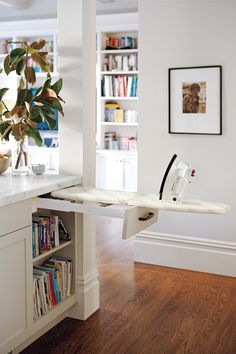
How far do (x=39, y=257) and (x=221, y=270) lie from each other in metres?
1.83

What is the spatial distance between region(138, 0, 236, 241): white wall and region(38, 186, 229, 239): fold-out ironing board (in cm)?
140

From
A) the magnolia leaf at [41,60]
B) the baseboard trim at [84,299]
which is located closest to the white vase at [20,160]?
the magnolia leaf at [41,60]

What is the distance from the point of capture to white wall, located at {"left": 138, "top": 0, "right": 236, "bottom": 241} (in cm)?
393

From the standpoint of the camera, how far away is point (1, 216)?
2.42 meters

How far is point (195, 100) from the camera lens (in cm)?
407

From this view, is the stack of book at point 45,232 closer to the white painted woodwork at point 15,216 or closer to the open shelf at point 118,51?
the white painted woodwork at point 15,216

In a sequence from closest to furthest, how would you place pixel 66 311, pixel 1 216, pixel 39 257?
pixel 1 216
pixel 39 257
pixel 66 311

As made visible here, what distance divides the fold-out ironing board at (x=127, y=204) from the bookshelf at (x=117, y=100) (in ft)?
13.0

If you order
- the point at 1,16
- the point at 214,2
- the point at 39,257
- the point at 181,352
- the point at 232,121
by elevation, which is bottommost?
the point at 181,352

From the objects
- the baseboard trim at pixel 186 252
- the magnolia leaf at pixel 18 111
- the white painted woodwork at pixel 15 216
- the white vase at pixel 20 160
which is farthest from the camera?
the baseboard trim at pixel 186 252

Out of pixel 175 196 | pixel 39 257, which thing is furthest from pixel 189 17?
pixel 39 257

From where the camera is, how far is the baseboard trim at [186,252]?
13.4ft

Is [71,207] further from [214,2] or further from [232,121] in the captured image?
[214,2]

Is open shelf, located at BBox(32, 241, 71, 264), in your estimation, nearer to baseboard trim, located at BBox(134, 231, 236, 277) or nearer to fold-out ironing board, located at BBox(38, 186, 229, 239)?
fold-out ironing board, located at BBox(38, 186, 229, 239)
